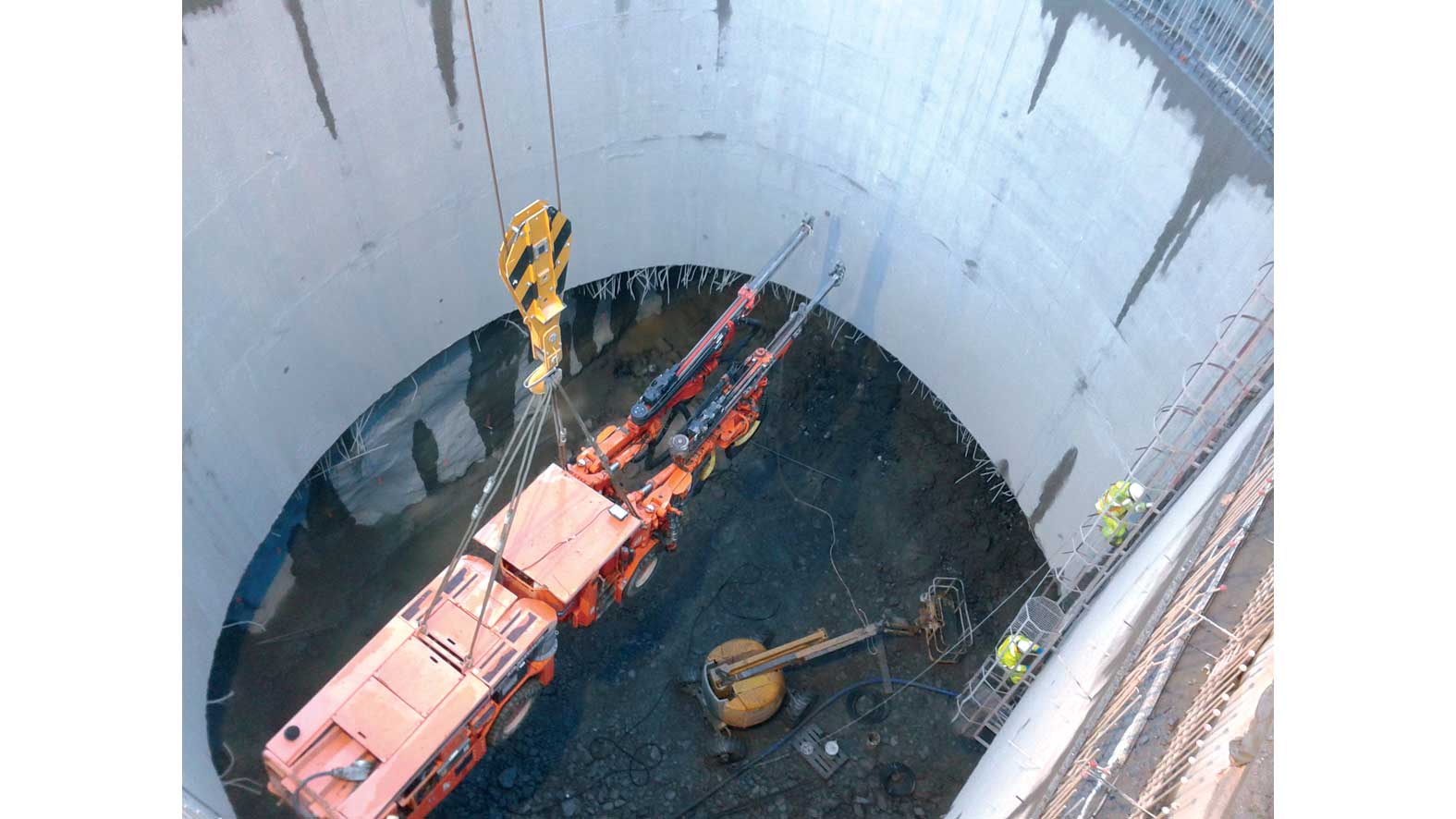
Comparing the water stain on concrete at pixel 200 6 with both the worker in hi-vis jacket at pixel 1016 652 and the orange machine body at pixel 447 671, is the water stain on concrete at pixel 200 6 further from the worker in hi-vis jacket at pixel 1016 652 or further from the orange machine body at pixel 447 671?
the worker in hi-vis jacket at pixel 1016 652

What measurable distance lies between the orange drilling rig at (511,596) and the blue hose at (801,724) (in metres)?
3.57

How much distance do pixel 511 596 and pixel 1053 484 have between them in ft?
30.5

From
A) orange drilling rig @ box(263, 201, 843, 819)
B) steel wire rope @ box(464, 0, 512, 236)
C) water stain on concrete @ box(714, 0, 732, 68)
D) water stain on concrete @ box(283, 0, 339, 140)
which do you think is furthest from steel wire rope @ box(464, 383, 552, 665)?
water stain on concrete @ box(714, 0, 732, 68)

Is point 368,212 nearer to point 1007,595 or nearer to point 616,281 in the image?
point 616,281

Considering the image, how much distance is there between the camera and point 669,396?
13547mm

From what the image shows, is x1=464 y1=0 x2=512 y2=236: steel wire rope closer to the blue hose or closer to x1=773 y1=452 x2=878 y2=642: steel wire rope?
x1=773 y1=452 x2=878 y2=642: steel wire rope

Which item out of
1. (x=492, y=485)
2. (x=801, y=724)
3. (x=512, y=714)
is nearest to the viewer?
(x=492, y=485)

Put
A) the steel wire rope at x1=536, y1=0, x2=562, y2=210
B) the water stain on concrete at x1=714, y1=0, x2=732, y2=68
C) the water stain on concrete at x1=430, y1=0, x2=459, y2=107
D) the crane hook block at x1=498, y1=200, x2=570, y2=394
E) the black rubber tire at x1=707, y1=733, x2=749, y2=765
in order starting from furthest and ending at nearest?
the water stain on concrete at x1=714, y1=0, x2=732, y2=68 → the steel wire rope at x1=536, y1=0, x2=562, y2=210 → the black rubber tire at x1=707, y1=733, x2=749, y2=765 → the water stain on concrete at x1=430, y1=0, x2=459, y2=107 → the crane hook block at x1=498, y1=200, x2=570, y2=394

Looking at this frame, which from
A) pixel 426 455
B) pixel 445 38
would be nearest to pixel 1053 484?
pixel 426 455

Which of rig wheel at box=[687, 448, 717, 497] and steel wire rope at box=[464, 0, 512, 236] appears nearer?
rig wheel at box=[687, 448, 717, 497]

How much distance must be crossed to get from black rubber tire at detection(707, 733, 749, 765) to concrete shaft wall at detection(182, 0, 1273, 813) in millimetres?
6239

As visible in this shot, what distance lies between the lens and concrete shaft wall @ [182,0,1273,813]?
508 inches

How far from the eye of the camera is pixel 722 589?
55.3 feet

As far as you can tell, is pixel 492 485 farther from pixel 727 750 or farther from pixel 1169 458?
pixel 1169 458
